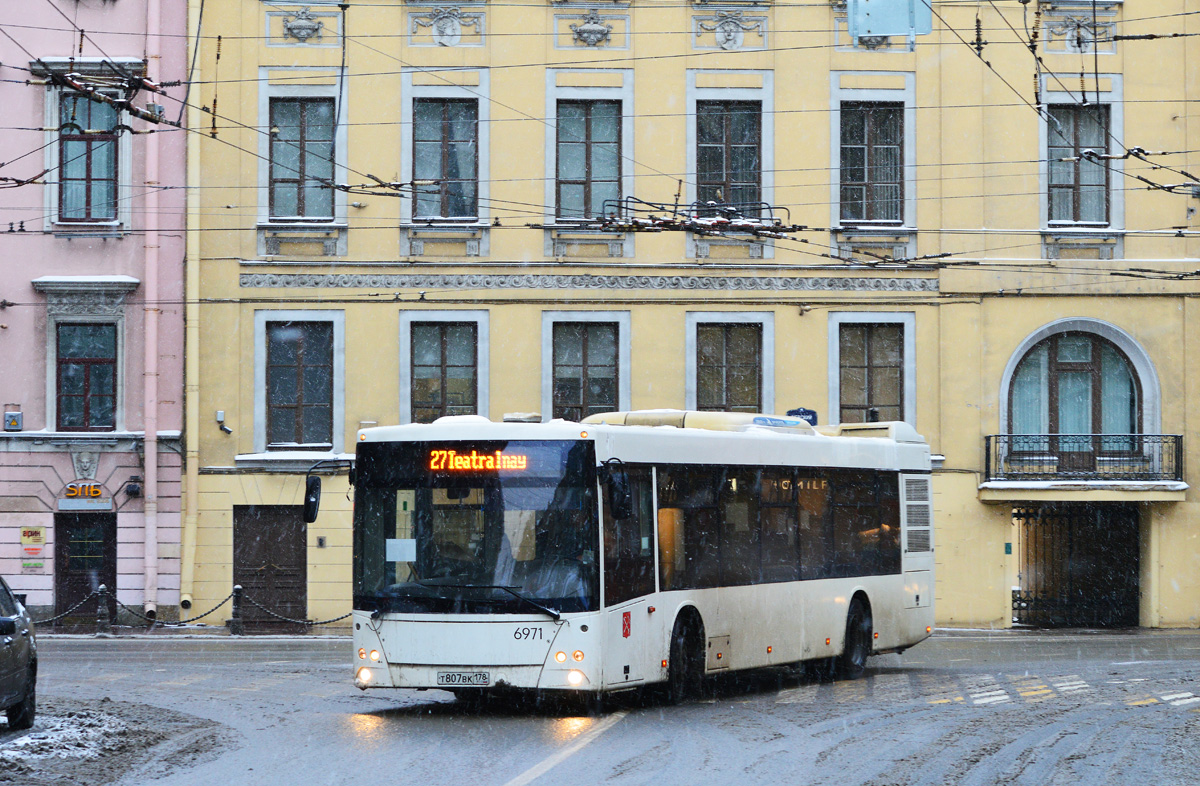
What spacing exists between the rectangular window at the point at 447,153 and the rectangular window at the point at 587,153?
5.21ft

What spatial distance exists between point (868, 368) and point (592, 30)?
7896 mm

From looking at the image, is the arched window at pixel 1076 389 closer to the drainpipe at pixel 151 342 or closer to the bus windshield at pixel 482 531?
the drainpipe at pixel 151 342

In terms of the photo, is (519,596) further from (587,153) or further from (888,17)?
(888,17)

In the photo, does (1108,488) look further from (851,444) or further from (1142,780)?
(1142,780)

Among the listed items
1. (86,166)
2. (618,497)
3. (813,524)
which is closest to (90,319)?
(86,166)

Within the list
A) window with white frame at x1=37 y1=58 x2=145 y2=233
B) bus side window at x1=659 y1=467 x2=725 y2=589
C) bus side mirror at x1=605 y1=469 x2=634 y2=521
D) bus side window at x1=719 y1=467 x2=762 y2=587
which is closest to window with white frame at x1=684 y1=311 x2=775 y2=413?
window with white frame at x1=37 y1=58 x2=145 y2=233

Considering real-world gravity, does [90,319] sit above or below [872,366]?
above

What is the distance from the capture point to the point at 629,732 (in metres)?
13.2

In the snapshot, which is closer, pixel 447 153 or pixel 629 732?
pixel 629 732

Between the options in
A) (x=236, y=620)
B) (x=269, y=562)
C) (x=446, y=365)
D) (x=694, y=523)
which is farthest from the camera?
(x=446, y=365)

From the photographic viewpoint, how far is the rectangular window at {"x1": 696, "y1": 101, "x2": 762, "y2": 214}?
29.6 m

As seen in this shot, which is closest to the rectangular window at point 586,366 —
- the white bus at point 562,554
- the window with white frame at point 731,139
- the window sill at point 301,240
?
the window with white frame at point 731,139

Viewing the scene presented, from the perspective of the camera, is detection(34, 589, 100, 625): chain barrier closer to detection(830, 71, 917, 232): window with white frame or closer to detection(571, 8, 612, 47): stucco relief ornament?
detection(571, 8, 612, 47): stucco relief ornament

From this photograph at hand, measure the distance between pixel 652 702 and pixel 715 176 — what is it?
15.5 meters
